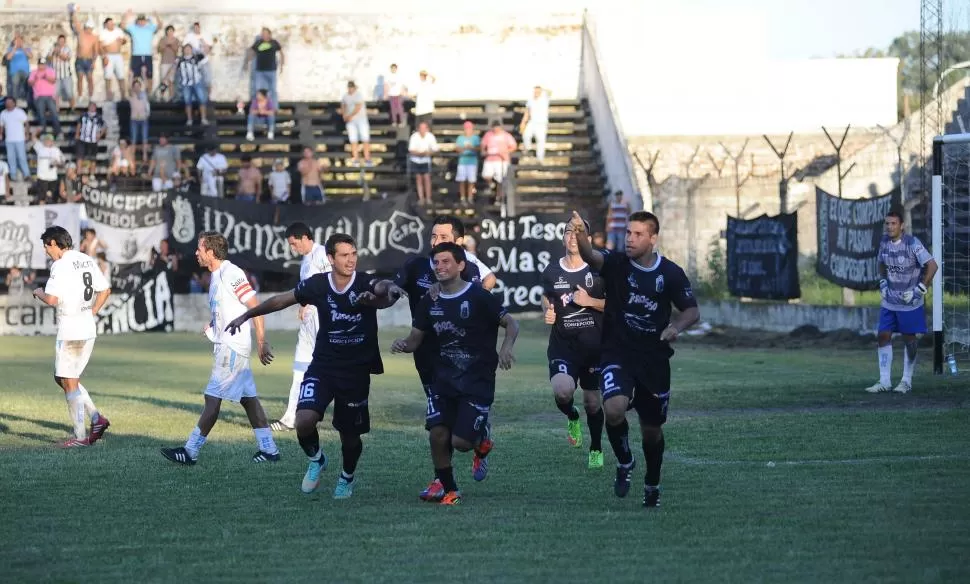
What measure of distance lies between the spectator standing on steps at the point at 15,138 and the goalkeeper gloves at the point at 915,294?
21.1 m

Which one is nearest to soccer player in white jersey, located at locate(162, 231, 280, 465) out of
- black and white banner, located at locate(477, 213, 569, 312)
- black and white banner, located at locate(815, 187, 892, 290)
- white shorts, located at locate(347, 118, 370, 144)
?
black and white banner, located at locate(815, 187, 892, 290)

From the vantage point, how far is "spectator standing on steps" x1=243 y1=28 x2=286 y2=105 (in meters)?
35.2

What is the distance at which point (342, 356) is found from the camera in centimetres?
981

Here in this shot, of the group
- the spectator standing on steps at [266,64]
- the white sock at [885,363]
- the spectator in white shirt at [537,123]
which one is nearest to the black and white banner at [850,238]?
the white sock at [885,363]

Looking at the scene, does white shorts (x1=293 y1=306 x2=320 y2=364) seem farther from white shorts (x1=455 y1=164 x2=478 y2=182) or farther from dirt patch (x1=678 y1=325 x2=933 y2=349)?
white shorts (x1=455 y1=164 x2=478 y2=182)

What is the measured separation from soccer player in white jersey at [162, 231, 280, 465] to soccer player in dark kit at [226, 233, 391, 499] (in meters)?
1.67

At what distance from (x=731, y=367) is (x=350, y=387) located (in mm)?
11624

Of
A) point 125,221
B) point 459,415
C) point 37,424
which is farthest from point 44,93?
point 459,415

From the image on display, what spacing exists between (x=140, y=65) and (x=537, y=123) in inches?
388

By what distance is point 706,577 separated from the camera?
717cm

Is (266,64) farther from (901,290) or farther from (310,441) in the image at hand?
(310,441)

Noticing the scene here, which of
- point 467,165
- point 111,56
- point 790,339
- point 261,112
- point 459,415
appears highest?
point 111,56

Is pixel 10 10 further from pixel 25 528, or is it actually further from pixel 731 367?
pixel 25 528

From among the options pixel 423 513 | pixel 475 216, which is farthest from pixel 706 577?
pixel 475 216
